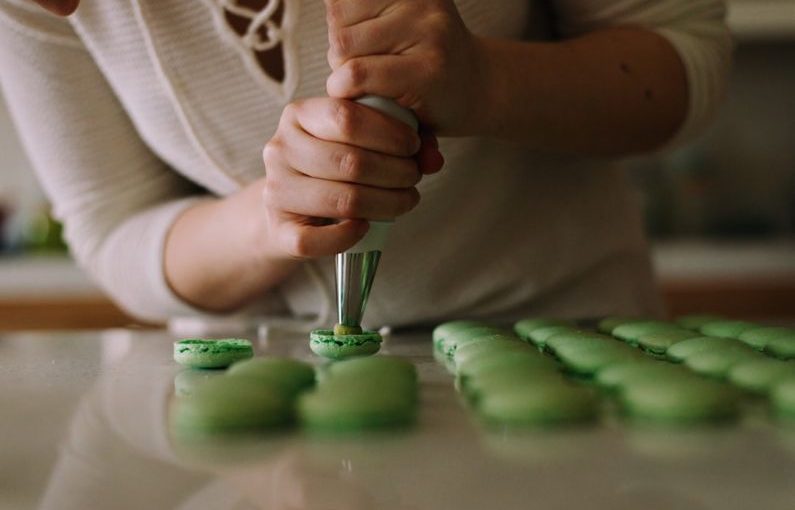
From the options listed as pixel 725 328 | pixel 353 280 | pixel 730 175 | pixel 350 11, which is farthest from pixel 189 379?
pixel 730 175

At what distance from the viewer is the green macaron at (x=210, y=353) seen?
0.53 m

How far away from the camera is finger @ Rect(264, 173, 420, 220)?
552 mm

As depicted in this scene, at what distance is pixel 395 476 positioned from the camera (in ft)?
A: 0.99

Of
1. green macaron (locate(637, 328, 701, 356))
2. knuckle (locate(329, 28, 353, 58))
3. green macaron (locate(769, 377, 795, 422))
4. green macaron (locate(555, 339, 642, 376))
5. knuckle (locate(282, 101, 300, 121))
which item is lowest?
green macaron (locate(637, 328, 701, 356))

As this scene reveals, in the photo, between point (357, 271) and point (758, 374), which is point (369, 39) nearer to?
point (357, 271)

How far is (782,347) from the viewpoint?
52 centimetres

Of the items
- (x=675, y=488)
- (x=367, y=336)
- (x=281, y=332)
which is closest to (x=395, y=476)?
(x=675, y=488)

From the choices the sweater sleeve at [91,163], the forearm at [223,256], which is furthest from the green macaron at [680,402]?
the sweater sleeve at [91,163]

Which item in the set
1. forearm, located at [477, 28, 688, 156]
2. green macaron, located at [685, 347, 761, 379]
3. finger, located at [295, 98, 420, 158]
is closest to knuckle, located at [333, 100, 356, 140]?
finger, located at [295, 98, 420, 158]

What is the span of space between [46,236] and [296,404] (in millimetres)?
2049

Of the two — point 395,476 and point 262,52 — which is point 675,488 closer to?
point 395,476

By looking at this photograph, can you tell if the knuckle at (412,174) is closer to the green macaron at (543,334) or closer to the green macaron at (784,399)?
the green macaron at (543,334)

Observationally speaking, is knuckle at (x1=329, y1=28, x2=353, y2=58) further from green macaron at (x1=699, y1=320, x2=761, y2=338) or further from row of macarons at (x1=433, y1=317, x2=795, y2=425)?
green macaron at (x1=699, y1=320, x2=761, y2=338)

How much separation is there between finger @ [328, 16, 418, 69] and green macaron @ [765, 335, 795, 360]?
270 millimetres
